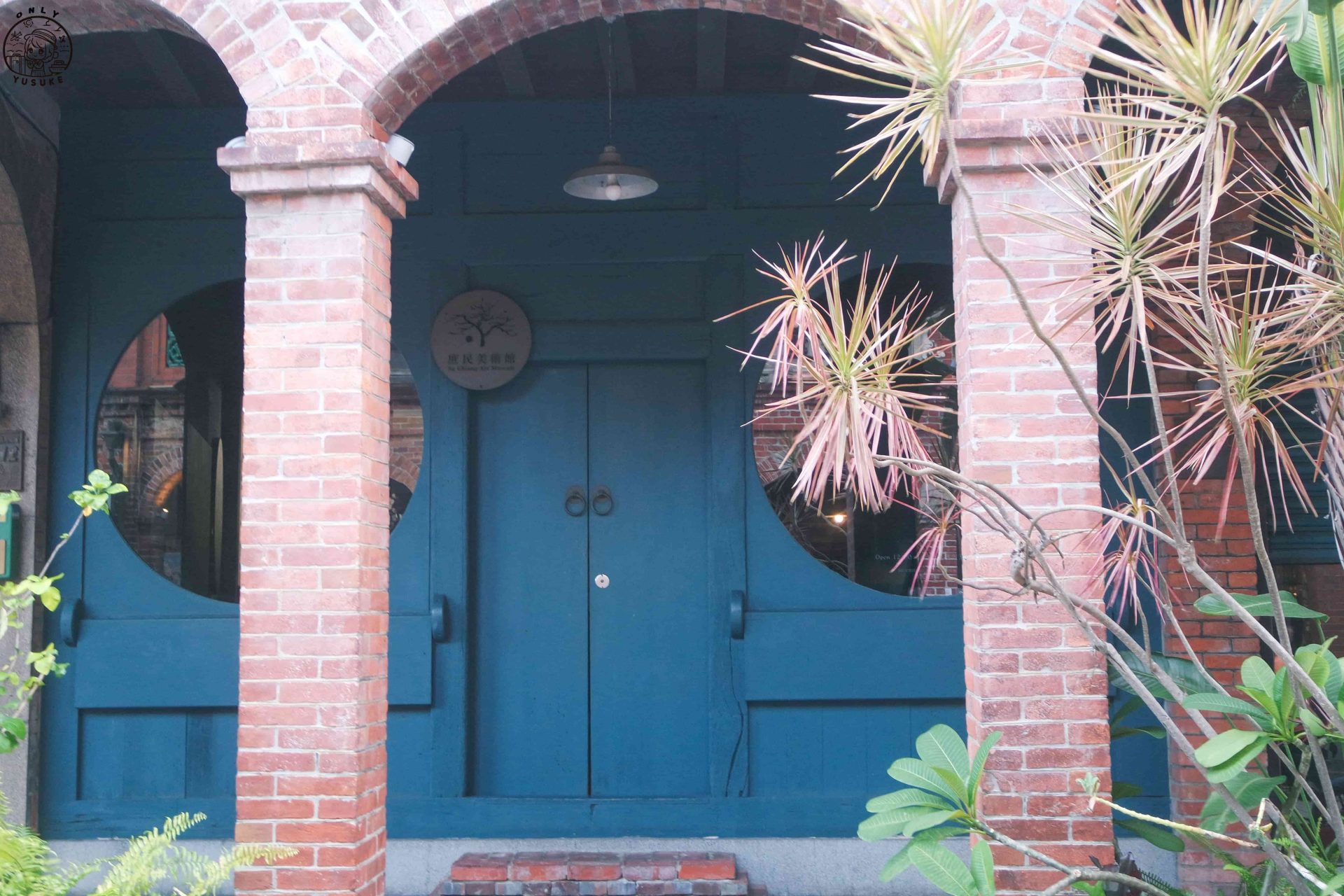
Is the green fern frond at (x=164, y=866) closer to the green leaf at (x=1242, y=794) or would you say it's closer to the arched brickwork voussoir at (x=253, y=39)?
the arched brickwork voussoir at (x=253, y=39)

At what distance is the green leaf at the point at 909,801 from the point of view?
9.22 ft

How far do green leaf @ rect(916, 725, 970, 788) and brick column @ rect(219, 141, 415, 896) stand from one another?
5.66 ft

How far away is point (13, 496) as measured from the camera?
3.27m

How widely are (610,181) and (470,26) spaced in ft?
4.38

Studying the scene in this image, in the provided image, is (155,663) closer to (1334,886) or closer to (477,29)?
(477,29)

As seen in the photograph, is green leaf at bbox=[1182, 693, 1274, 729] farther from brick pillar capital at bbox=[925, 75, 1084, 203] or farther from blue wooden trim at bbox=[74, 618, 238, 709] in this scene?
blue wooden trim at bbox=[74, 618, 238, 709]

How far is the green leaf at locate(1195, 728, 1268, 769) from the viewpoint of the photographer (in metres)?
2.52

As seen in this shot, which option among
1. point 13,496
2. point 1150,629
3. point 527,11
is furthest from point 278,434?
point 1150,629

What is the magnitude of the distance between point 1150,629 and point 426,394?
3.59 metres

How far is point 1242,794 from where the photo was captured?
8.96 feet

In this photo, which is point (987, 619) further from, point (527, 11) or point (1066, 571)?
point (527, 11)

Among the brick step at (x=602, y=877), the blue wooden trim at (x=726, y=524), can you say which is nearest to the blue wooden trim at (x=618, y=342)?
the blue wooden trim at (x=726, y=524)

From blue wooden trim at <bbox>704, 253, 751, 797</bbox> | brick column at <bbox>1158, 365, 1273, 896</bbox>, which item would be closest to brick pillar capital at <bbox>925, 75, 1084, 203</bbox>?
brick column at <bbox>1158, 365, 1273, 896</bbox>

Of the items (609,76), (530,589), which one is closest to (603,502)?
(530,589)
